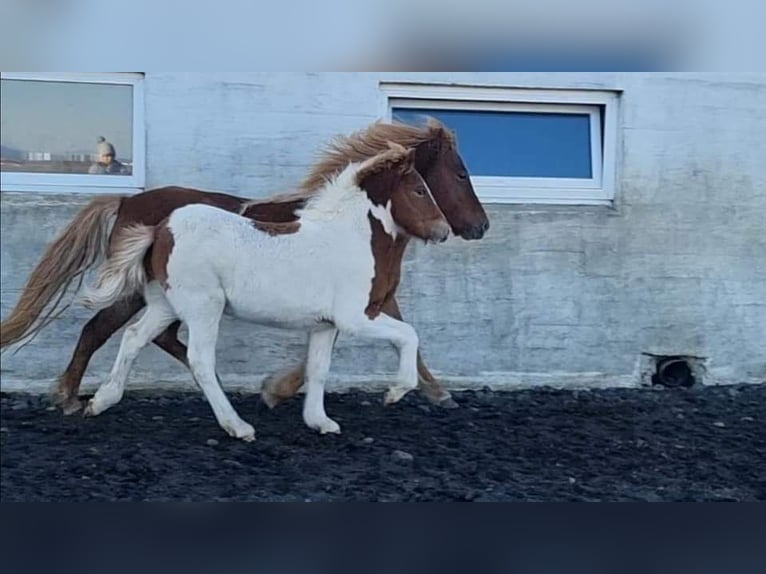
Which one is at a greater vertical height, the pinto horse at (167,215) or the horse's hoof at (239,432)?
the pinto horse at (167,215)

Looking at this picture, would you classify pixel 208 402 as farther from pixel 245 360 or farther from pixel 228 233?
pixel 228 233

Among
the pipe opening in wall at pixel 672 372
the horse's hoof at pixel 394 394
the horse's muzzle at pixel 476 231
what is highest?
the horse's muzzle at pixel 476 231

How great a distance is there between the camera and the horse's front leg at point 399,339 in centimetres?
349

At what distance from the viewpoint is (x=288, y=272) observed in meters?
3.43

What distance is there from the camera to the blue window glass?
358 centimetres

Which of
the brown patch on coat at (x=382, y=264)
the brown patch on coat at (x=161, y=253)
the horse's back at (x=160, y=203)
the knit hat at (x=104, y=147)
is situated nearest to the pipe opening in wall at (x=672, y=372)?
the brown patch on coat at (x=382, y=264)

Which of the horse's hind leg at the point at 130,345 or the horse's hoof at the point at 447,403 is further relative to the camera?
the horse's hoof at the point at 447,403

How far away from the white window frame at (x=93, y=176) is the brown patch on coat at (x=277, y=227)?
0.37 meters

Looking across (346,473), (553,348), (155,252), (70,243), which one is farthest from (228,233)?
(553,348)

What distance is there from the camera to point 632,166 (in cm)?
361

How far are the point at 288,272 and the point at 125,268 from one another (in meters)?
0.46

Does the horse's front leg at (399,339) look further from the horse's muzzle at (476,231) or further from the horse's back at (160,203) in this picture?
the horse's back at (160,203)

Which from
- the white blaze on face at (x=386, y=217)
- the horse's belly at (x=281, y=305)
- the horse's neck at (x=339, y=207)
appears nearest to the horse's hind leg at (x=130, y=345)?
the horse's belly at (x=281, y=305)

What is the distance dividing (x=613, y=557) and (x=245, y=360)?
1.21 meters
